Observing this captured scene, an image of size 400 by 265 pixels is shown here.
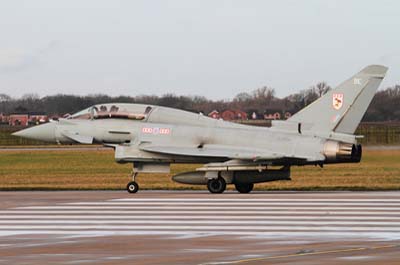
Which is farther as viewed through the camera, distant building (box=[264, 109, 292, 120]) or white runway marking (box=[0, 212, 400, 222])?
distant building (box=[264, 109, 292, 120])

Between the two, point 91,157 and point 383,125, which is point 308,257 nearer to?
point 91,157

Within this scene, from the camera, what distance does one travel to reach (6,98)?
126m

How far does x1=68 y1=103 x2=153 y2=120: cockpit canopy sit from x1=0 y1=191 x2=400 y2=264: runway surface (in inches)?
104

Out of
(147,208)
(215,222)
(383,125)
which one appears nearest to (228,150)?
(147,208)

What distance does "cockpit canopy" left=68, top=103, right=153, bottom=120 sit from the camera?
2914 cm

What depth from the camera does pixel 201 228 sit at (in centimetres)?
1831

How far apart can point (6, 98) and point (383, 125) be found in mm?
60043

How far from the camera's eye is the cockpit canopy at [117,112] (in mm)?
29141

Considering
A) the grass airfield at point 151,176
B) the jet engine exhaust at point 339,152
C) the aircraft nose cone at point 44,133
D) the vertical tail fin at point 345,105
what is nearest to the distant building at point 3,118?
the grass airfield at point 151,176

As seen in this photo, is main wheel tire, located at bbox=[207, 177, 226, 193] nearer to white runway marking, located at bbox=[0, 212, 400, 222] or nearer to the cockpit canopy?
the cockpit canopy

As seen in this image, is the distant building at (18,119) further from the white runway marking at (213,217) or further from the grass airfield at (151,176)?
the white runway marking at (213,217)

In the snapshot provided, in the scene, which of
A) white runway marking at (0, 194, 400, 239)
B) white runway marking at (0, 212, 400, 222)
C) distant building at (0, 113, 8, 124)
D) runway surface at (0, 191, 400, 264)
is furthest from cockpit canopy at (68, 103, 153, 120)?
distant building at (0, 113, 8, 124)

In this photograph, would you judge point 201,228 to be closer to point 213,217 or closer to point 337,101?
point 213,217

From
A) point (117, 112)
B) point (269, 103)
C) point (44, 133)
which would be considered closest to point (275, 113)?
point (269, 103)
